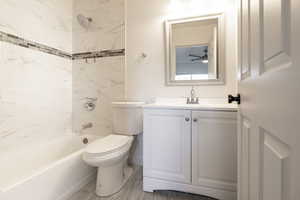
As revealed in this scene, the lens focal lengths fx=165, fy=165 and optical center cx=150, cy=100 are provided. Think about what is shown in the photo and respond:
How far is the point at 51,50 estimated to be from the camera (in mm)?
2135

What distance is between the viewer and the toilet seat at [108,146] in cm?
148

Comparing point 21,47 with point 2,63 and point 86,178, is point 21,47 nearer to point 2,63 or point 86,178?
point 2,63

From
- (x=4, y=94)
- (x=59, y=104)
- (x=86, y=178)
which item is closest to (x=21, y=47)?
(x=4, y=94)

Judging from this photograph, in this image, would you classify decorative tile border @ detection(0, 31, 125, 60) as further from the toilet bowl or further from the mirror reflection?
the toilet bowl

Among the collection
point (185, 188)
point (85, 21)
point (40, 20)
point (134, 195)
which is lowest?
point (134, 195)

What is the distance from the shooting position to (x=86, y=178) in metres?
1.79

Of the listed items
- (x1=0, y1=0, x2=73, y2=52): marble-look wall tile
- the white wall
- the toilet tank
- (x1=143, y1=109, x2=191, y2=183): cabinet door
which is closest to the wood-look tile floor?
(x1=143, y1=109, x2=191, y2=183): cabinet door

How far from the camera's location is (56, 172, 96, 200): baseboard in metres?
1.52

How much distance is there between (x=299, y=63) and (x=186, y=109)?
3.85ft

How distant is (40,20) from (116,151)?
1.81 metres

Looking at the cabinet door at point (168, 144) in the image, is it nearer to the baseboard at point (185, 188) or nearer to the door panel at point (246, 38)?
the baseboard at point (185, 188)

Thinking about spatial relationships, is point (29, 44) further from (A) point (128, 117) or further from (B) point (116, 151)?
(B) point (116, 151)

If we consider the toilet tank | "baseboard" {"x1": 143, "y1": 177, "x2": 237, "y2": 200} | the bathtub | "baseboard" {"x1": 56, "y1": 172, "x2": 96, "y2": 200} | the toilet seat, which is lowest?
"baseboard" {"x1": 56, "y1": 172, "x2": 96, "y2": 200}

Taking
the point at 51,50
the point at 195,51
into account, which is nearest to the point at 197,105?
the point at 195,51
